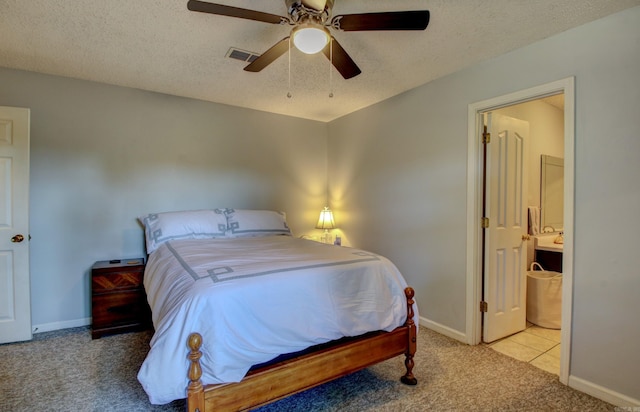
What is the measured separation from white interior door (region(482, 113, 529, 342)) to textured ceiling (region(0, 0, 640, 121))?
78 cm

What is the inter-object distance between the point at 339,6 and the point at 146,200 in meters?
2.72

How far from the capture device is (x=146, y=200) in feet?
11.1

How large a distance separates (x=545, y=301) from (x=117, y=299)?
4.13 m

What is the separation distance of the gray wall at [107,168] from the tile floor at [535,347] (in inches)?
118

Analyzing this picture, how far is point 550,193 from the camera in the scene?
3.83 m

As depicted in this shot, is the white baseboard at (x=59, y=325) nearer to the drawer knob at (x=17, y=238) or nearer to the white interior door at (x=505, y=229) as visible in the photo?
the drawer knob at (x=17, y=238)

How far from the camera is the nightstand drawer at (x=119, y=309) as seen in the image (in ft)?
9.27

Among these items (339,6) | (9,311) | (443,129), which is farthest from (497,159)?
(9,311)

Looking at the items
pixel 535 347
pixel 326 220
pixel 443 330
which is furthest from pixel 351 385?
pixel 326 220

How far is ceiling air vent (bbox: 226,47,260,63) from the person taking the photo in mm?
2477

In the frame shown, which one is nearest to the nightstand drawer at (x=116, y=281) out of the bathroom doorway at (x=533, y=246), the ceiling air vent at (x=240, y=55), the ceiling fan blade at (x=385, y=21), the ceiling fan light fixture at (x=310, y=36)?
the ceiling air vent at (x=240, y=55)

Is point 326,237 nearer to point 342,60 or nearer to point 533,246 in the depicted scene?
point 533,246

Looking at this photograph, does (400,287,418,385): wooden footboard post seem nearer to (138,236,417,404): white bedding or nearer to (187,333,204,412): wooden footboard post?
(138,236,417,404): white bedding

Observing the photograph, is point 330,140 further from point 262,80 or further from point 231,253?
point 231,253
